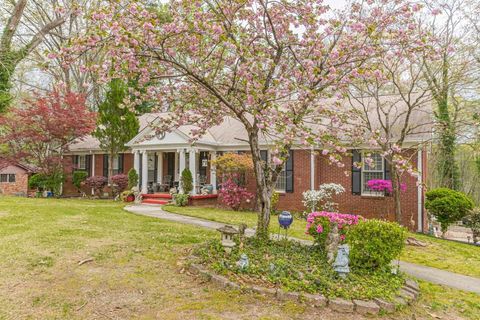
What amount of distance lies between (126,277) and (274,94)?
3786 millimetres

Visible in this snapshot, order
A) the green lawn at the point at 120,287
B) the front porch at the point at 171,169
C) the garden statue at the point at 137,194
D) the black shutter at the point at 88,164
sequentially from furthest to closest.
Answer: the black shutter at the point at 88,164
the garden statue at the point at 137,194
the front porch at the point at 171,169
the green lawn at the point at 120,287

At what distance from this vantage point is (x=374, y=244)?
5.57 metres

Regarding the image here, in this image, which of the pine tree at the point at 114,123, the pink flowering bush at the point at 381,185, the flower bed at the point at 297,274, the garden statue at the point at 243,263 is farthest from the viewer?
the pine tree at the point at 114,123

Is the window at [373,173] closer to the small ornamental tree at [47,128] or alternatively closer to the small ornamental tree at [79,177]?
the small ornamental tree at [47,128]

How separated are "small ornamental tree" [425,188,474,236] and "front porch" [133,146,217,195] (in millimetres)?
8677

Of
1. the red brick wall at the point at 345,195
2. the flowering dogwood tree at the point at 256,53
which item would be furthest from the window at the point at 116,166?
the flowering dogwood tree at the point at 256,53

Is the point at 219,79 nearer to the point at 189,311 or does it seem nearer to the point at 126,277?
the point at 126,277

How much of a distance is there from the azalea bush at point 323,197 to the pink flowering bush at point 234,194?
2.48m

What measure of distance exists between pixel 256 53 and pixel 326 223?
11.3 ft

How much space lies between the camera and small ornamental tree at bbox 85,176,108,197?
1912 centimetres

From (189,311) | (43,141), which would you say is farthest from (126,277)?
(43,141)

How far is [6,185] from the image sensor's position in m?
20.7

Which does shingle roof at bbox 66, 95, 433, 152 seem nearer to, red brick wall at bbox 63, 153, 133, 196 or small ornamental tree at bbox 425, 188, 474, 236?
red brick wall at bbox 63, 153, 133, 196

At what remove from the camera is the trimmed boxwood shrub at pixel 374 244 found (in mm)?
5555
